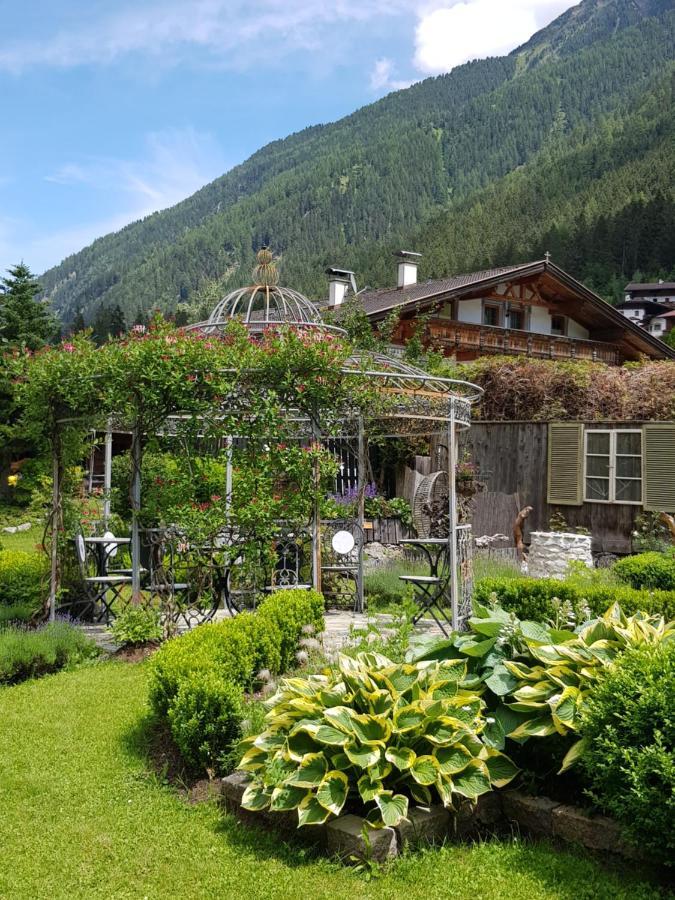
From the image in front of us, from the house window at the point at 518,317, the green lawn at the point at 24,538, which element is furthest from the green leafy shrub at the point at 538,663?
the house window at the point at 518,317

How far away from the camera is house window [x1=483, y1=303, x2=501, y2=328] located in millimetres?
24781

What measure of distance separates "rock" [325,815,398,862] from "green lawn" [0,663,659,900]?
73 mm

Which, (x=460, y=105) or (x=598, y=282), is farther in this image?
(x=460, y=105)

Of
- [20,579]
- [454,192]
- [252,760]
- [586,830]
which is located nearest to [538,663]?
[586,830]

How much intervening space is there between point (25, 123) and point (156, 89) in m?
2.74

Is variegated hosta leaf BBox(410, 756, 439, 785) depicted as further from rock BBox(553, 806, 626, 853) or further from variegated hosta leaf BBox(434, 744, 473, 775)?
rock BBox(553, 806, 626, 853)

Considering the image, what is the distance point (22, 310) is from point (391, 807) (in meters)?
21.8

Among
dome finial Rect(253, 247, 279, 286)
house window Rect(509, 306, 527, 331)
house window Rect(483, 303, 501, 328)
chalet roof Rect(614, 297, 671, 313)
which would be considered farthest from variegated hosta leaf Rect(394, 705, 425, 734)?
chalet roof Rect(614, 297, 671, 313)

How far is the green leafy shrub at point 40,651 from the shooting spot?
6234mm

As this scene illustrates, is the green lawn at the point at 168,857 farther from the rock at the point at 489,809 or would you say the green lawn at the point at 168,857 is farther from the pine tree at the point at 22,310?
the pine tree at the point at 22,310

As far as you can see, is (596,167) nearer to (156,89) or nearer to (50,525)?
(156,89)

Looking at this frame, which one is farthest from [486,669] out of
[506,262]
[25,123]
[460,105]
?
[460,105]

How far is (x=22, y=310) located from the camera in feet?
74.2

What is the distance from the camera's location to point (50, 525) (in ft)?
26.0
